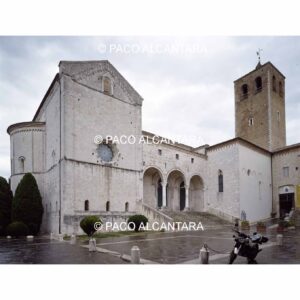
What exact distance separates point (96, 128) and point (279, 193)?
8.98m

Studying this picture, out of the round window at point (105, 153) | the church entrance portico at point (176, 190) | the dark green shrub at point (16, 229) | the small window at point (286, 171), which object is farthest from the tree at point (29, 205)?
the small window at point (286, 171)

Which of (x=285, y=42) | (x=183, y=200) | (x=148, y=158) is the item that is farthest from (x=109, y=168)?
(x=183, y=200)

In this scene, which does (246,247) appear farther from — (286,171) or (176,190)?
(176,190)

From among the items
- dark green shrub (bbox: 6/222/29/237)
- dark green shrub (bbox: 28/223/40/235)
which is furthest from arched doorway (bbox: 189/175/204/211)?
dark green shrub (bbox: 6/222/29/237)

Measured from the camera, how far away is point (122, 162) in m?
16.6

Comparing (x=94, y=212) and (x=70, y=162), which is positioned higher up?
(x=70, y=162)

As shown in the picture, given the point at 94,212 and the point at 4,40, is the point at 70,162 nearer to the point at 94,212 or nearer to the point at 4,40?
the point at 94,212

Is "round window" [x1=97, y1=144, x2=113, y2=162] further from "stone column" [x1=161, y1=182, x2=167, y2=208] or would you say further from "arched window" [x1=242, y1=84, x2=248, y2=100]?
"stone column" [x1=161, y1=182, x2=167, y2=208]

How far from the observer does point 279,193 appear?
14750mm

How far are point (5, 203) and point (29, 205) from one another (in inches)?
75.9

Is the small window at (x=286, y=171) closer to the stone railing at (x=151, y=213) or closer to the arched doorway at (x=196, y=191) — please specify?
the stone railing at (x=151, y=213)

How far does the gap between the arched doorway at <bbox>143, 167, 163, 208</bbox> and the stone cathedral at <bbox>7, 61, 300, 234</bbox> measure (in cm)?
9

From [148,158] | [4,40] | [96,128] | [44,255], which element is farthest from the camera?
[148,158]

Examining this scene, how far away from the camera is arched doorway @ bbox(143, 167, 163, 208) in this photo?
26.3m
